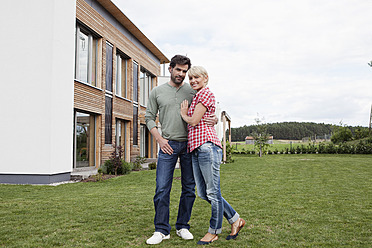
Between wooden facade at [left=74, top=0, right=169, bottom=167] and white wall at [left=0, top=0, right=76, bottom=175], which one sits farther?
wooden facade at [left=74, top=0, right=169, bottom=167]

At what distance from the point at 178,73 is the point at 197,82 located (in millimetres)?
223

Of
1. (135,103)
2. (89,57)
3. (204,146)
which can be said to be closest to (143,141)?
(135,103)

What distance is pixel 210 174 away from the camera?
2.96m

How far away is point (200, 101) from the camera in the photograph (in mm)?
2949

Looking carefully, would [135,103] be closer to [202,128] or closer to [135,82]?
[135,82]

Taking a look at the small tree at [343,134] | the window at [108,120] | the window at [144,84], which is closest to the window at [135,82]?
the window at [144,84]

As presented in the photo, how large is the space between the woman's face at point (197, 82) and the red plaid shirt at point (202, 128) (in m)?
0.07

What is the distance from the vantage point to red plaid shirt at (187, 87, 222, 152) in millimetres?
2943

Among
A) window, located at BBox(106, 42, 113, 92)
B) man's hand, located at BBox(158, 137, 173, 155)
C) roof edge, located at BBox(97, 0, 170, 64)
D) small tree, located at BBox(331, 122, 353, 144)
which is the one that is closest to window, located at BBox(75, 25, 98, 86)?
window, located at BBox(106, 42, 113, 92)

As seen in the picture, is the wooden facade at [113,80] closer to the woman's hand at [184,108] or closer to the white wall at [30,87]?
the white wall at [30,87]

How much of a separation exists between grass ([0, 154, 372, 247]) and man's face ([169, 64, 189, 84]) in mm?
1597

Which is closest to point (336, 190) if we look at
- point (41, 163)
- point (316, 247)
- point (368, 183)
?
point (368, 183)

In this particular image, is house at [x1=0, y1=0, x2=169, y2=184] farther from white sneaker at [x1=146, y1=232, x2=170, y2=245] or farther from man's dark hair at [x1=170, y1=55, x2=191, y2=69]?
man's dark hair at [x1=170, y1=55, x2=191, y2=69]

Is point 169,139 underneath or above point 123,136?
underneath
